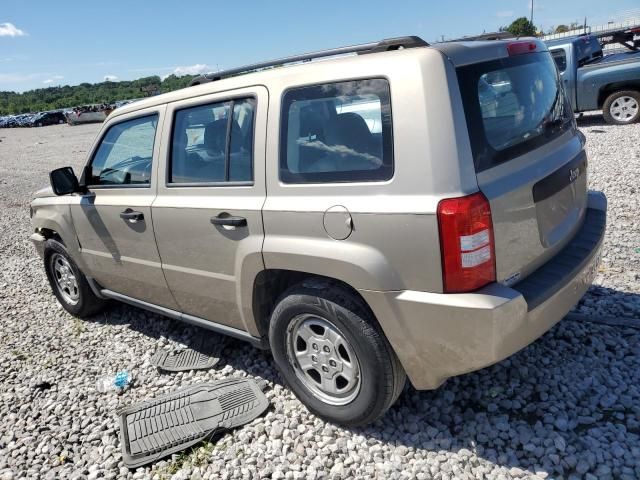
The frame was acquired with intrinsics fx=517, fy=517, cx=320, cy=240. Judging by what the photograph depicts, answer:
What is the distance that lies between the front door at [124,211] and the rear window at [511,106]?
2.18m

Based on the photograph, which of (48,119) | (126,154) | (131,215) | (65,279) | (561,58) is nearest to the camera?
(131,215)

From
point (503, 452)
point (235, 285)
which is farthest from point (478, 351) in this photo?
point (235, 285)

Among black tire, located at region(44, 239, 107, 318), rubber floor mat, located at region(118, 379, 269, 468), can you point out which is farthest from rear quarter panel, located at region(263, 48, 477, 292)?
black tire, located at region(44, 239, 107, 318)

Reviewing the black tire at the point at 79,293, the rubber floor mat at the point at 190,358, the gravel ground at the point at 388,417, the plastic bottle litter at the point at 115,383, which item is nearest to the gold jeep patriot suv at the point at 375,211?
the gravel ground at the point at 388,417

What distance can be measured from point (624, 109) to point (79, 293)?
11590 mm

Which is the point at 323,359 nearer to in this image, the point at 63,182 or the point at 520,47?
the point at 520,47

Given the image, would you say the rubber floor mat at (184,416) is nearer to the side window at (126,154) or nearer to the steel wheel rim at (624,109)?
the side window at (126,154)

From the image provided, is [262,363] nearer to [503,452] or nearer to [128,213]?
[128,213]

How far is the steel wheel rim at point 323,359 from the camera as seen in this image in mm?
2797

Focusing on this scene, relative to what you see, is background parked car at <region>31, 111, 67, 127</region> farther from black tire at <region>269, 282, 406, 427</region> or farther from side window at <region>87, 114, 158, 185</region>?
black tire at <region>269, 282, 406, 427</region>

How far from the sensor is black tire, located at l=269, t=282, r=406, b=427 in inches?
102

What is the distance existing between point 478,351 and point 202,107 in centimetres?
222

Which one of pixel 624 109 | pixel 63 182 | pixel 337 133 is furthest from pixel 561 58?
pixel 63 182

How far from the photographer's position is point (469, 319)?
7.41ft
